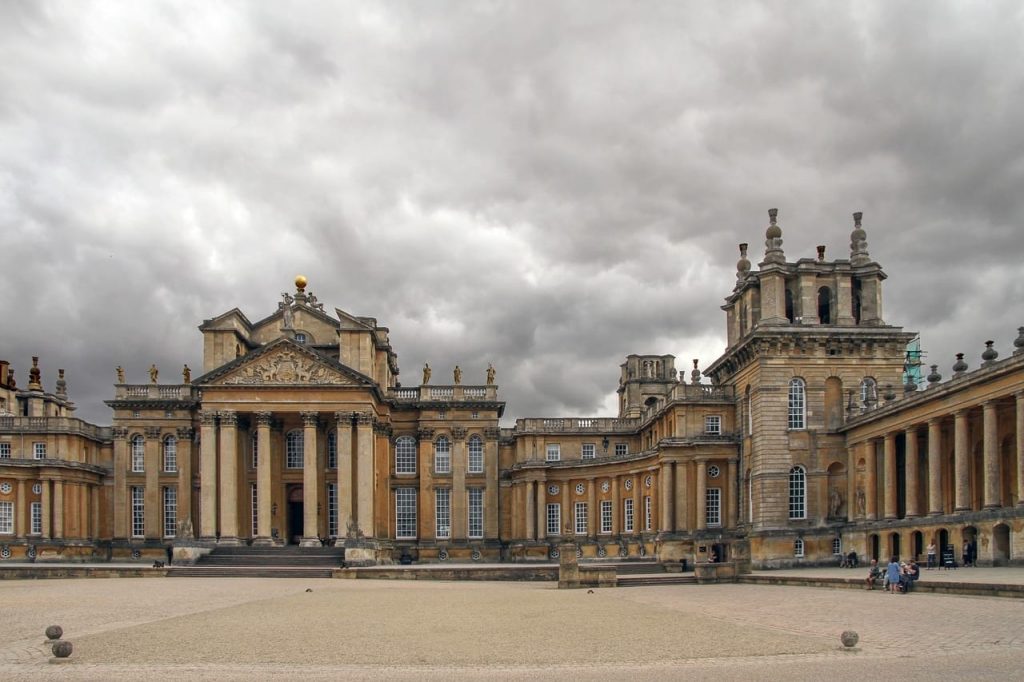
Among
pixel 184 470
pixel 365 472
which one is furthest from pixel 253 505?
pixel 365 472

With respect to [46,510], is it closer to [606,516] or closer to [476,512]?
[476,512]

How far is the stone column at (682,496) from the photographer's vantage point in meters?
58.0

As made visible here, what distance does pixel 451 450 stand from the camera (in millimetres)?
70125

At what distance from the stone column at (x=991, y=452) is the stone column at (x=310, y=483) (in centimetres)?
3687

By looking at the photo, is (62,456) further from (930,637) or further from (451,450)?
(930,637)

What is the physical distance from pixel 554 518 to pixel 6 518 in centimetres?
3632

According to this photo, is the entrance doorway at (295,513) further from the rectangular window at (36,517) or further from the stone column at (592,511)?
the stone column at (592,511)

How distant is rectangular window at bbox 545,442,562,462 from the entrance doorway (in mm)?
17157

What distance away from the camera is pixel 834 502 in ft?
172

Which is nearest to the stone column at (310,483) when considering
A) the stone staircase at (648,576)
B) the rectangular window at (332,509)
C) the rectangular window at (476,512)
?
the rectangular window at (332,509)

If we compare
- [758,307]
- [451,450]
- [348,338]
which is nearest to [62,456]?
[348,338]

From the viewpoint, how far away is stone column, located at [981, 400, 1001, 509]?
39188 mm

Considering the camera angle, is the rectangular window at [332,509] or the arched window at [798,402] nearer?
the arched window at [798,402]

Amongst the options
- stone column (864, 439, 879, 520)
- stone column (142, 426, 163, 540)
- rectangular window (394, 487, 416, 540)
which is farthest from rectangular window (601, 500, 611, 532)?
stone column (142, 426, 163, 540)
